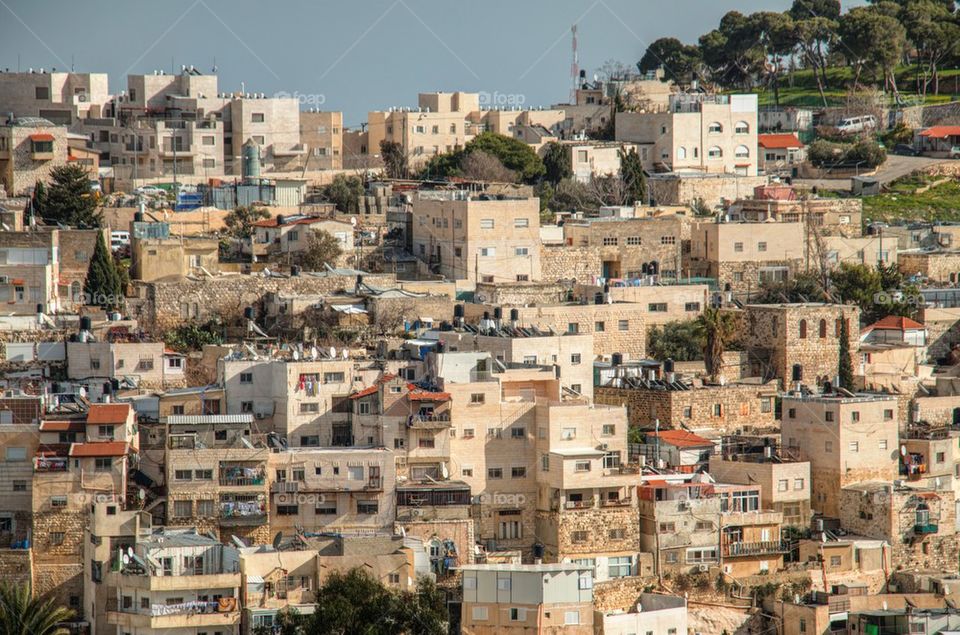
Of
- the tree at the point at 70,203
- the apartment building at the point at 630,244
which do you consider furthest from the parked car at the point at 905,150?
the tree at the point at 70,203

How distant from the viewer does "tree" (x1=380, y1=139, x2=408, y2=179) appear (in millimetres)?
69312

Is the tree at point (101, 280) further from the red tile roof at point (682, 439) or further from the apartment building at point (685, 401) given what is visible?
the red tile roof at point (682, 439)

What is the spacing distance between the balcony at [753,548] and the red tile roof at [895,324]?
1205 centimetres

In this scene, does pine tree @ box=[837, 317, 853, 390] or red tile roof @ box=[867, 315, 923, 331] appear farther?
red tile roof @ box=[867, 315, 923, 331]

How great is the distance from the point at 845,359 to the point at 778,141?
24777mm

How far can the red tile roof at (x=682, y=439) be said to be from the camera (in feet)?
152

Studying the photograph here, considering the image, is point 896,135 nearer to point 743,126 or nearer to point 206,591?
point 743,126

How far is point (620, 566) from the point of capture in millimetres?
42688

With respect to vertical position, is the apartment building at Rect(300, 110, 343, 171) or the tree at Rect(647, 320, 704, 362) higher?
the apartment building at Rect(300, 110, 343, 171)

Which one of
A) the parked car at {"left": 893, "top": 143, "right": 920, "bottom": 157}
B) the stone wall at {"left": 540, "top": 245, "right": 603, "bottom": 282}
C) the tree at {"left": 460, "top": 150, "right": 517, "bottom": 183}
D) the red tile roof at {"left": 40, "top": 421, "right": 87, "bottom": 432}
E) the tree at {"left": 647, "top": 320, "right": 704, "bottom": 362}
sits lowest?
the red tile roof at {"left": 40, "top": 421, "right": 87, "bottom": 432}

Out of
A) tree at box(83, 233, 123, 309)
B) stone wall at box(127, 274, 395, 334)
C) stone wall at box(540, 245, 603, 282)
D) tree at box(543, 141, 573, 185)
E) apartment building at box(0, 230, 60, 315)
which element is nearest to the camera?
apartment building at box(0, 230, 60, 315)

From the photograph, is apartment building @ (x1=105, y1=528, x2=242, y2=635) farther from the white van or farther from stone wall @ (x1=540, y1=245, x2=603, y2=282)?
the white van

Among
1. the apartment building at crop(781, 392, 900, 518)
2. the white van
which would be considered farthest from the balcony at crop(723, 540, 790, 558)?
the white van

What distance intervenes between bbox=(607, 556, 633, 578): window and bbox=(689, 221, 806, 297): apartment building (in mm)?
15986
